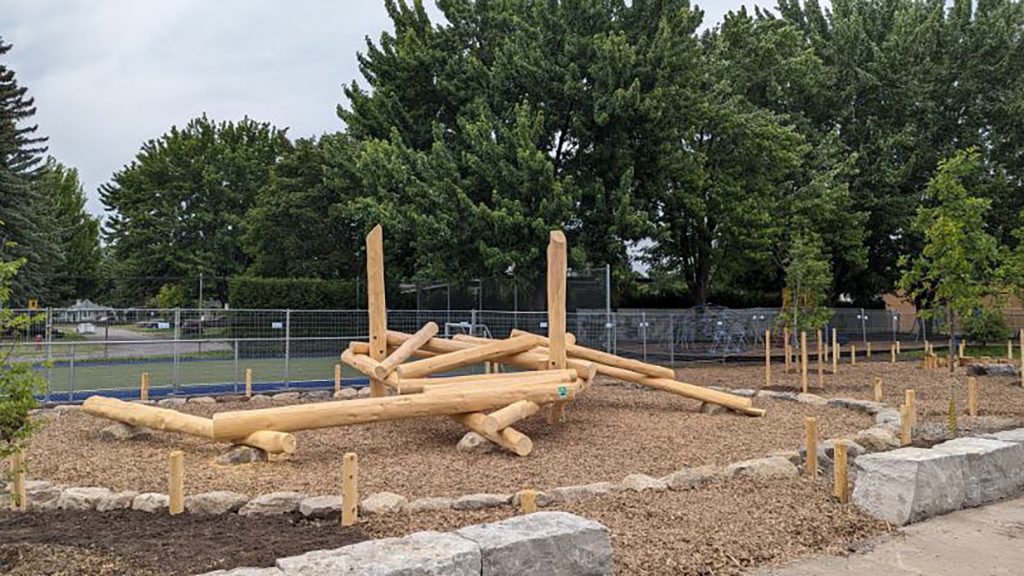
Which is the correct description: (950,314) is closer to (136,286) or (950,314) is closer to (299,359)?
(299,359)

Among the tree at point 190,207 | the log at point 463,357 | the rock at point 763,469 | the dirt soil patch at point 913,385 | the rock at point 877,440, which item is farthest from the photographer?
the tree at point 190,207

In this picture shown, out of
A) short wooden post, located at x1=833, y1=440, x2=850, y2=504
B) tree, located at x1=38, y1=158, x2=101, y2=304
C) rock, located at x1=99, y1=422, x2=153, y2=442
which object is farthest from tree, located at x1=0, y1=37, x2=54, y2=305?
short wooden post, located at x1=833, y1=440, x2=850, y2=504

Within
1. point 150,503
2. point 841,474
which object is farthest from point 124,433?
point 841,474

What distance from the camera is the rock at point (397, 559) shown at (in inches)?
141

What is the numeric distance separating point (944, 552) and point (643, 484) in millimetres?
2269

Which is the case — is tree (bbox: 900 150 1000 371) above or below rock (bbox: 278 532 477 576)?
above

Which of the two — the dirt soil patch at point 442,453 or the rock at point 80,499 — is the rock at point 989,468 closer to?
the dirt soil patch at point 442,453

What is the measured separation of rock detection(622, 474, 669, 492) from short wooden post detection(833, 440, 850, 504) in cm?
144

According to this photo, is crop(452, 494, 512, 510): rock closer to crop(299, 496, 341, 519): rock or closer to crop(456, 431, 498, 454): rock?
crop(299, 496, 341, 519): rock

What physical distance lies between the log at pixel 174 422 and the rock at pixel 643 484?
3493 millimetres

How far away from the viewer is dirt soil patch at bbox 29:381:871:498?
269 inches

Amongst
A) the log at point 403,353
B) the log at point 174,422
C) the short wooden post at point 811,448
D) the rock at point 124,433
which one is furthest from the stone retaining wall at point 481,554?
the rock at point 124,433

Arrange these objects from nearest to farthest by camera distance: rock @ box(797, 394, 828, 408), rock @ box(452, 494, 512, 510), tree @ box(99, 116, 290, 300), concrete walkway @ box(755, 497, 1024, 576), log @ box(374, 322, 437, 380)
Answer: concrete walkway @ box(755, 497, 1024, 576)
rock @ box(452, 494, 512, 510)
log @ box(374, 322, 437, 380)
rock @ box(797, 394, 828, 408)
tree @ box(99, 116, 290, 300)

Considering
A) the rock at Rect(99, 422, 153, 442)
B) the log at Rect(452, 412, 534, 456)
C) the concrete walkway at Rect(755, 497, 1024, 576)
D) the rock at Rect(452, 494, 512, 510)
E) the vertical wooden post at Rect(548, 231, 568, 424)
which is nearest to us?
the concrete walkway at Rect(755, 497, 1024, 576)
